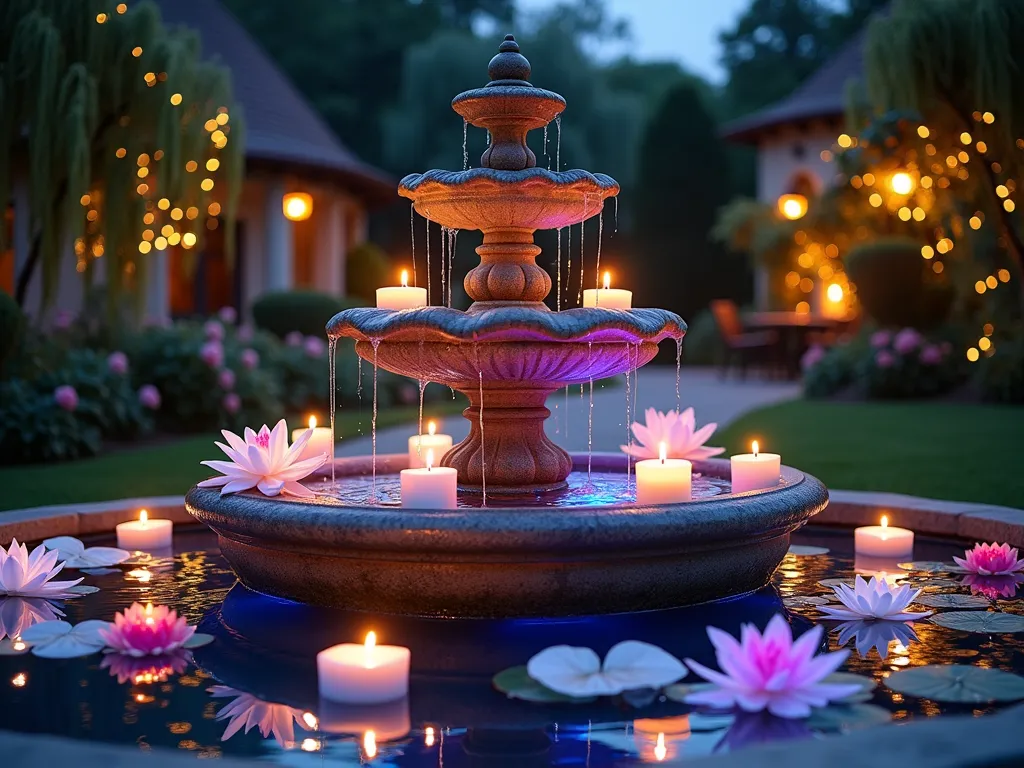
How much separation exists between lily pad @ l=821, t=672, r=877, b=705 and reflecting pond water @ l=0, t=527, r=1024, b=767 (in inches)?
1.0

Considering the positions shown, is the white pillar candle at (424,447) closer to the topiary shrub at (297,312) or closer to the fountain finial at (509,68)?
the fountain finial at (509,68)

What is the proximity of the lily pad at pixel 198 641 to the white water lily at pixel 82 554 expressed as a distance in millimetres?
1341

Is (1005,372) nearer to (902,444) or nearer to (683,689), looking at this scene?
(902,444)

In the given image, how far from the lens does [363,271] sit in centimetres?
2200

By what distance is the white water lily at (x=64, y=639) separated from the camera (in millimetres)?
3457

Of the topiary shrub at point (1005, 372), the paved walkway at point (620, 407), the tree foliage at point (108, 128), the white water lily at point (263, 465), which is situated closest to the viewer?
the white water lily at point (263, 465)

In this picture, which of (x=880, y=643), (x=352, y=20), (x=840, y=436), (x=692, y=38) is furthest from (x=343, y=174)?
(x=692, y=38)

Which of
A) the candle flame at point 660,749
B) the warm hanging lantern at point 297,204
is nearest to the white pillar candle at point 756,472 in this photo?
the candle flame at point 660,749

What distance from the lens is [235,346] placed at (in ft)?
43.2

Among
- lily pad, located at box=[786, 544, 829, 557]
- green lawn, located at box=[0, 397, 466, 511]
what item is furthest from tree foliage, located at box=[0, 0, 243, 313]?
lily pad, located at box=[786, 544, 829, 557]

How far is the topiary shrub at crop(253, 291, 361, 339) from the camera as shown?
16.8 meters

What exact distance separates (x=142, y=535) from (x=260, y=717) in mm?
2489

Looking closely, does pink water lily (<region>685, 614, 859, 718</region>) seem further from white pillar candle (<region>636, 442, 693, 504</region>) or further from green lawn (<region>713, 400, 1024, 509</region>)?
green lawn (<region>713, 400, 1024, 509</region>)

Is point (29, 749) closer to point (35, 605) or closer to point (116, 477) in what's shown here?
point (35, 605)
